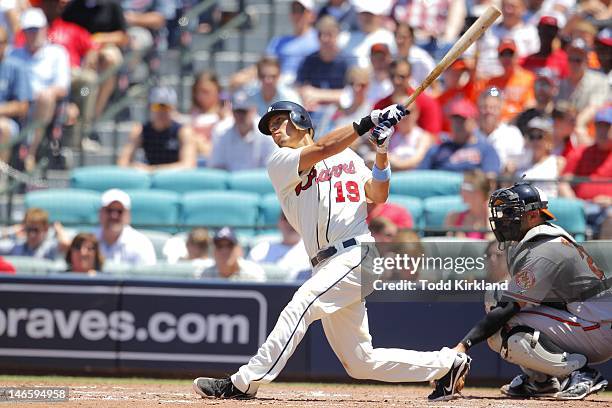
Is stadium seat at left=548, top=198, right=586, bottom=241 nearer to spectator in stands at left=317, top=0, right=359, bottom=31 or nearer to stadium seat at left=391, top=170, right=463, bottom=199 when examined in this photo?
stadium seat at left=391, top=170, right=463, bottom=199

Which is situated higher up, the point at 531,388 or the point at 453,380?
the point at 453,380

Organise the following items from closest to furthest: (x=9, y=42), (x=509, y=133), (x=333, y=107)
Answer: (x=509, y=133) → (x=333, y=107) → (x=9, y=42)

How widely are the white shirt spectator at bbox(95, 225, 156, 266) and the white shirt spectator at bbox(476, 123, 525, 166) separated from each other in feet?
10.2

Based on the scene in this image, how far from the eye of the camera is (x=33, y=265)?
9.59 meters

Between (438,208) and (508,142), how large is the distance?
96cm

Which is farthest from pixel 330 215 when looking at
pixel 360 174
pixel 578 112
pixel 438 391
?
pixel 578 112

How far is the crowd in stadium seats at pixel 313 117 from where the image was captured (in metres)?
9.41

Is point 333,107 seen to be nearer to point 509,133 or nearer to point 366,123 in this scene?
point 509,133

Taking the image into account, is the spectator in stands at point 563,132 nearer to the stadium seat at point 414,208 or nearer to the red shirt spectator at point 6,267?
the stadium seat at point 414,208

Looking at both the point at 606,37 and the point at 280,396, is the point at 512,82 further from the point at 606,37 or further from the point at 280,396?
the point at 280,396

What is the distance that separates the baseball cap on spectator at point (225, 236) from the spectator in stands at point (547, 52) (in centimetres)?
349

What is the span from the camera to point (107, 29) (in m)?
12.7

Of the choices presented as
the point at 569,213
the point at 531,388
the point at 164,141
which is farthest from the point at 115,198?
the point at 531,388

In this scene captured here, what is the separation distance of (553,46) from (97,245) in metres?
4.78
